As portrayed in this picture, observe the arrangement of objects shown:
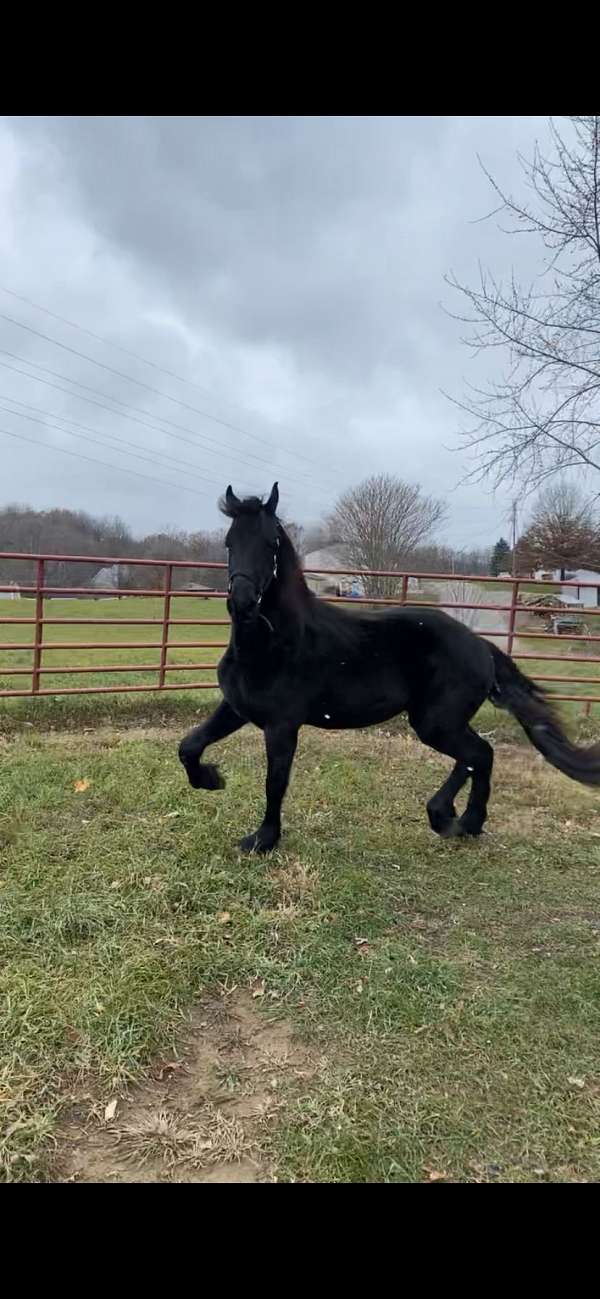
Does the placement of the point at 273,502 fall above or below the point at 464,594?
above

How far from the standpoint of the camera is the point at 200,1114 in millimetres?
2148

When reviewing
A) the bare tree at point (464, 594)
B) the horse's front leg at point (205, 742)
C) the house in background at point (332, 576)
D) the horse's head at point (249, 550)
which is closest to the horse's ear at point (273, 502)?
the horse's head at point (249, 550)

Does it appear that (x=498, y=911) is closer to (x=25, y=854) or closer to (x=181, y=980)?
(x=181, y=980)

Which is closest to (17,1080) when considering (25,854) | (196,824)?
(25,854)

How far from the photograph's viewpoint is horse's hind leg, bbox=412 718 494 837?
4234mm

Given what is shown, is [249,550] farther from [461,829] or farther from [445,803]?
[461,829]

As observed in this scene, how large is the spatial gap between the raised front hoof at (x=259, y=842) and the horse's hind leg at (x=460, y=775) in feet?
3.66

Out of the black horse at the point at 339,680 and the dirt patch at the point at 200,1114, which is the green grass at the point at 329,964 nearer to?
the dirt patch at the point at 200,1114

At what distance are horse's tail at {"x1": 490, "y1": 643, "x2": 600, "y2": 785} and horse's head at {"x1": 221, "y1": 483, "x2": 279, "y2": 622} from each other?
1.78 meters

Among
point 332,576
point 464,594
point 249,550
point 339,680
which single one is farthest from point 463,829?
point 464,594

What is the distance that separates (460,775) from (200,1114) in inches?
109

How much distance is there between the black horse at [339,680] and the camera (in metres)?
3.64

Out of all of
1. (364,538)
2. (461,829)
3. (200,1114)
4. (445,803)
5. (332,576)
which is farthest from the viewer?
(364,538)

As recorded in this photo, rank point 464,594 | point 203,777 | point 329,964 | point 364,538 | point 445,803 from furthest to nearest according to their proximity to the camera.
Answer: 1. point 364,538
2. point 464,594
3. point 445,803
4. point 203,777
5. point 329,964
